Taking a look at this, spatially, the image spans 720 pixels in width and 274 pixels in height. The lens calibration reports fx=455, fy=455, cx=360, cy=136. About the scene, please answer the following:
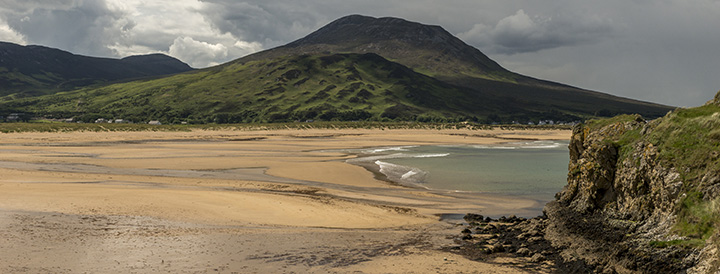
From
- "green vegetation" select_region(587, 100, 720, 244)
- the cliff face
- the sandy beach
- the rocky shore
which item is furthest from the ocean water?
"green vegetation" select_region(587, 100, 720, 244)

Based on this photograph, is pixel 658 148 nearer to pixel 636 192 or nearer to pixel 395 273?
pixel 636 192

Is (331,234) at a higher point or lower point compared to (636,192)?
lower

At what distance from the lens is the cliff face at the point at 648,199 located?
11.6 meters

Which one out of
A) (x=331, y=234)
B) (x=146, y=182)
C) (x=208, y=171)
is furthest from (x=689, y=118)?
(x=208, y=171)

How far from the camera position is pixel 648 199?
13.8m

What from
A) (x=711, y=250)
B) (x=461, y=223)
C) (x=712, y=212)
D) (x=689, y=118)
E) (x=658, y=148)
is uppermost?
(x=689, y=118)

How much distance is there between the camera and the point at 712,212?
11.4 m

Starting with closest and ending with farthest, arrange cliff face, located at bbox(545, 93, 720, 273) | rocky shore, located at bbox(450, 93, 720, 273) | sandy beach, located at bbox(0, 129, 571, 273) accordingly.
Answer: cliff face, located at bbox(545, 93, 720, 273), rocky shore, located at bbox(450, 93, 720, 273), sandy beach, located at bbox(0, 129, 571, 273)

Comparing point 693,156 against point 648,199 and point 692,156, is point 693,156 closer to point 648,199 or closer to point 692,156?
point 692,156

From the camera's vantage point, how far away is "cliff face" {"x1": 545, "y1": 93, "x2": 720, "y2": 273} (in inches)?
458

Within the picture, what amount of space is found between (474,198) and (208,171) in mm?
20234

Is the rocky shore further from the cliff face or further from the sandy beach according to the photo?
the sandy beach

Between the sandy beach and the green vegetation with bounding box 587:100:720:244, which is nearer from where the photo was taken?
the green vegetation with bounding box 587:100:720:244

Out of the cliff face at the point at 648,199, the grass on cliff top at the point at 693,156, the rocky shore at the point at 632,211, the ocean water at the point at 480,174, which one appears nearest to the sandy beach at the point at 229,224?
the rocky shore at the point at 632,211
